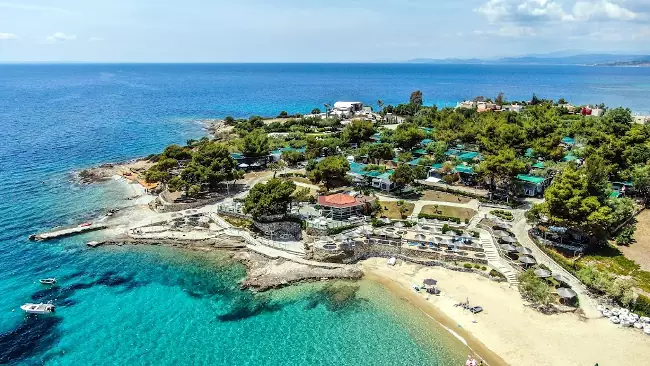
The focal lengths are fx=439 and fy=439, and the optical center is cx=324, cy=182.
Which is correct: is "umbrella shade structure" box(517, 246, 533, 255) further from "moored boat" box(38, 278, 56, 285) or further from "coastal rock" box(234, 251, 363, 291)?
"moored boat" box(38, 278, 56, 285)

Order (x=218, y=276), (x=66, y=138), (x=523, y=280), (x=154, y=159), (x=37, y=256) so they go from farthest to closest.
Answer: (x=66, y=138), (x=154, y=159), (x=37, y=256), (x=218, y=276), (x=523, y=280)

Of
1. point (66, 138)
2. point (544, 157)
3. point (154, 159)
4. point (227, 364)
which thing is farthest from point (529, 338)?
point (66, 138)

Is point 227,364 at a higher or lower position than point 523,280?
lower

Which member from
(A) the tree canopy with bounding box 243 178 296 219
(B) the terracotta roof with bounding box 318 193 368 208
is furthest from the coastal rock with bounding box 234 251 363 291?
(B) the terracotta roof with bounding box 318 193 368 208

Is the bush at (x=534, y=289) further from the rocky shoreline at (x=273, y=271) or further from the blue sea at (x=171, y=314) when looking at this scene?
the rocky shoreline at (x=273, y=271)

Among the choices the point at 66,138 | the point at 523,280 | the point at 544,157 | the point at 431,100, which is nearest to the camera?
the point at 523,280

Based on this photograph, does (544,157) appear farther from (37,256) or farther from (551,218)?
(37,256)

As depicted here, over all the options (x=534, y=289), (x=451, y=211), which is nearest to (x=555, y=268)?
(x=534, y=289)
